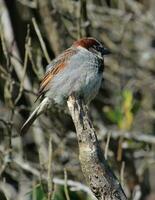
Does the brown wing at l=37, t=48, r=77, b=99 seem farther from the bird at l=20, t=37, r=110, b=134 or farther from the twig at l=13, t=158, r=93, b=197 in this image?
the twig at l=13, t=158, r=93, b=197

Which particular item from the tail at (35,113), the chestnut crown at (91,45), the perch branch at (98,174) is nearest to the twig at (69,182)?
the tail at (35,113)

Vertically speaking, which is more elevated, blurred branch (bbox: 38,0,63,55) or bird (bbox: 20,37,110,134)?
blurred branch (bbox: 38,0,63,55)

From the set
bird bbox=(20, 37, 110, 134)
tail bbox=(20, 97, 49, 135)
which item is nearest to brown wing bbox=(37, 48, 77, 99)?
bird bbox=(20, 37, 110, 134)

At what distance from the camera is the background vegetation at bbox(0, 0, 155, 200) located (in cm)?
509

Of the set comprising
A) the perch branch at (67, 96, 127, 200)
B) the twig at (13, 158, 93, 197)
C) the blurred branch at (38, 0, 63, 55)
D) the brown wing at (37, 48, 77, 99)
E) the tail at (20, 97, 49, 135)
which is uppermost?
the blurred branch at (38, 0, 63, 55)

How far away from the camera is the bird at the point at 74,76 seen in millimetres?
4633

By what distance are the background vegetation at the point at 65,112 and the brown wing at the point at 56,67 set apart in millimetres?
156

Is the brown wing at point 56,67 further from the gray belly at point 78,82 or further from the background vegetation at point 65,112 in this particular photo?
the background vegetation at point 65,112

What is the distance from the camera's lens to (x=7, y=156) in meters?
5.00

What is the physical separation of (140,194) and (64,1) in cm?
171

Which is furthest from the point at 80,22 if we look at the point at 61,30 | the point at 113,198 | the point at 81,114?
the point at 113,198

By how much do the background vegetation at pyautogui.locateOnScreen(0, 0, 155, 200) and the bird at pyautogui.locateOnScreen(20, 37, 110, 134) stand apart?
187 mm

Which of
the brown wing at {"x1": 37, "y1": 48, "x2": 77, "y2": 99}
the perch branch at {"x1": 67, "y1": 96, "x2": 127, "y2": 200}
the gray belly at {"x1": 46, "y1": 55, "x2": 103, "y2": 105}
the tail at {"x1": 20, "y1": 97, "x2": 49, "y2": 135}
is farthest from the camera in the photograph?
the tail at {"x1": 20, "y1": 97, "x2": 49, "y2": 135}

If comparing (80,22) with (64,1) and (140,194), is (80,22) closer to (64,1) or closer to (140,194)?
(64,1)
